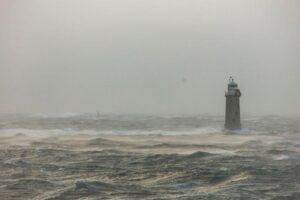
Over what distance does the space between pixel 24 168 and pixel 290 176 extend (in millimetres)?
15224

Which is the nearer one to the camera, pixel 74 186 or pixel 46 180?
pixel 74 186

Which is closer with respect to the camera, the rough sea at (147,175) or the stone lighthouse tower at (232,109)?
the rough sea at (147,175)

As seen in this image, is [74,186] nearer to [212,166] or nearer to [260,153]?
[212,166]

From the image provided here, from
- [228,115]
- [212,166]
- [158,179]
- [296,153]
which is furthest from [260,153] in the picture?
[228,115]

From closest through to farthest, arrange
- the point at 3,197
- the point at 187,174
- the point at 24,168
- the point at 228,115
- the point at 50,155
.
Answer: the point at 3,197 < the point at 187,174 < the point at 24,168 < the point at 50,155 < the point at 228,115

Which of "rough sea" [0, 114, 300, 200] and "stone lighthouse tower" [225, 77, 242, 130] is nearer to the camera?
Result: "rough sea" [0, 114, 300, 200]

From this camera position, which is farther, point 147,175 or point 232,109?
point 232,109

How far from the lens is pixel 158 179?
29.2 meters

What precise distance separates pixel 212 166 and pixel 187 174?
442 cm

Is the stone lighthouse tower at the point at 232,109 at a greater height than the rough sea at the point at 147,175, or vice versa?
the stone lighthouse tower at the point at 232,109

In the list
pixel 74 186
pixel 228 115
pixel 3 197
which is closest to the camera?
pixel 3 197

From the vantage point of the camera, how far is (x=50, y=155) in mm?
41656

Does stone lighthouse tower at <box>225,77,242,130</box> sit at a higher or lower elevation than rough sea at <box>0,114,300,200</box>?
higher

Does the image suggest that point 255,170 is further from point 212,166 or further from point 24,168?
point 24,168
